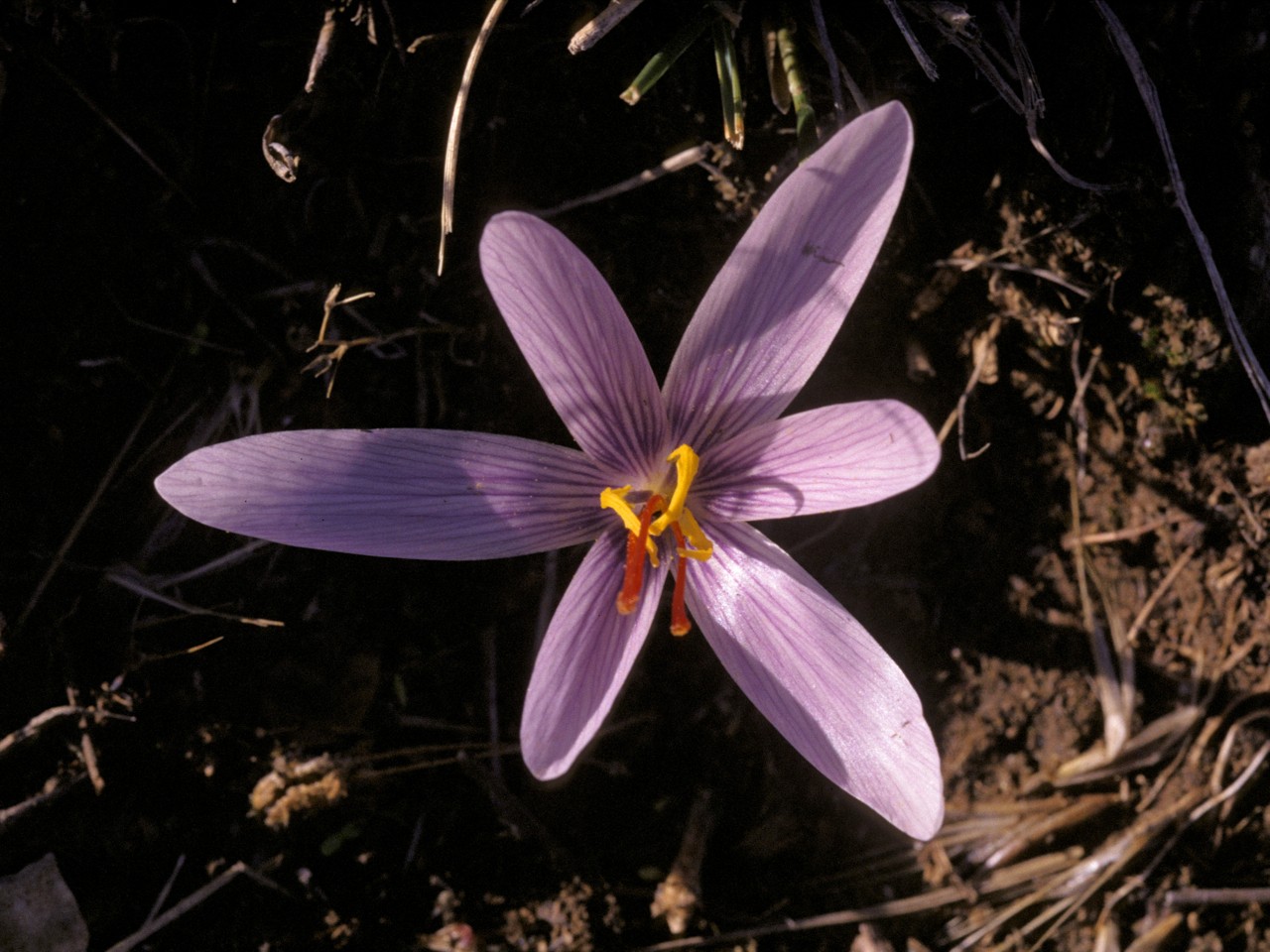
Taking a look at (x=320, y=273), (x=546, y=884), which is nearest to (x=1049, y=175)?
(x=320, y=273)

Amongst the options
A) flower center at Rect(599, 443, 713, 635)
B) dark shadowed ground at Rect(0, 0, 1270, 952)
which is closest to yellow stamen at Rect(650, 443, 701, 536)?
flower center at Rect(599, 443, 713, 635)

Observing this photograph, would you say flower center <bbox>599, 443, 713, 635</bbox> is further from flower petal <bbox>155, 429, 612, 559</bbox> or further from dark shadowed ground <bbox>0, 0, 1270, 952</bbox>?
dark shadowed ground <bbox>0, 0, 1270, 952</bbox>

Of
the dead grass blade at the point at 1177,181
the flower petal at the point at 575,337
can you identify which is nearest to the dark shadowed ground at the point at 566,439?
the dead grass blade at the point at 1177,181

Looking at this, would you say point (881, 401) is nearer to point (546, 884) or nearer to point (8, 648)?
point (546, 884)

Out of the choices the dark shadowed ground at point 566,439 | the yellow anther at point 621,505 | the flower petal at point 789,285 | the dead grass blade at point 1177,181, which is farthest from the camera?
the dark shadowed ground at point 566,439

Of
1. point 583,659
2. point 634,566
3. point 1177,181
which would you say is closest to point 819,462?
point 634,566

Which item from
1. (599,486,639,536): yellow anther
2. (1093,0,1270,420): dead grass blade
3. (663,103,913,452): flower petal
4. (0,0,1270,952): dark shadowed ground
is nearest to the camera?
(663,103,913,452): flower petal

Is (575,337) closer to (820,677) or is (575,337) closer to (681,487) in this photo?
(681,487)

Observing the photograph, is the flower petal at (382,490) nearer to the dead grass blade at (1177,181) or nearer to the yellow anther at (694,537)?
the yellow anther at (694,537)
